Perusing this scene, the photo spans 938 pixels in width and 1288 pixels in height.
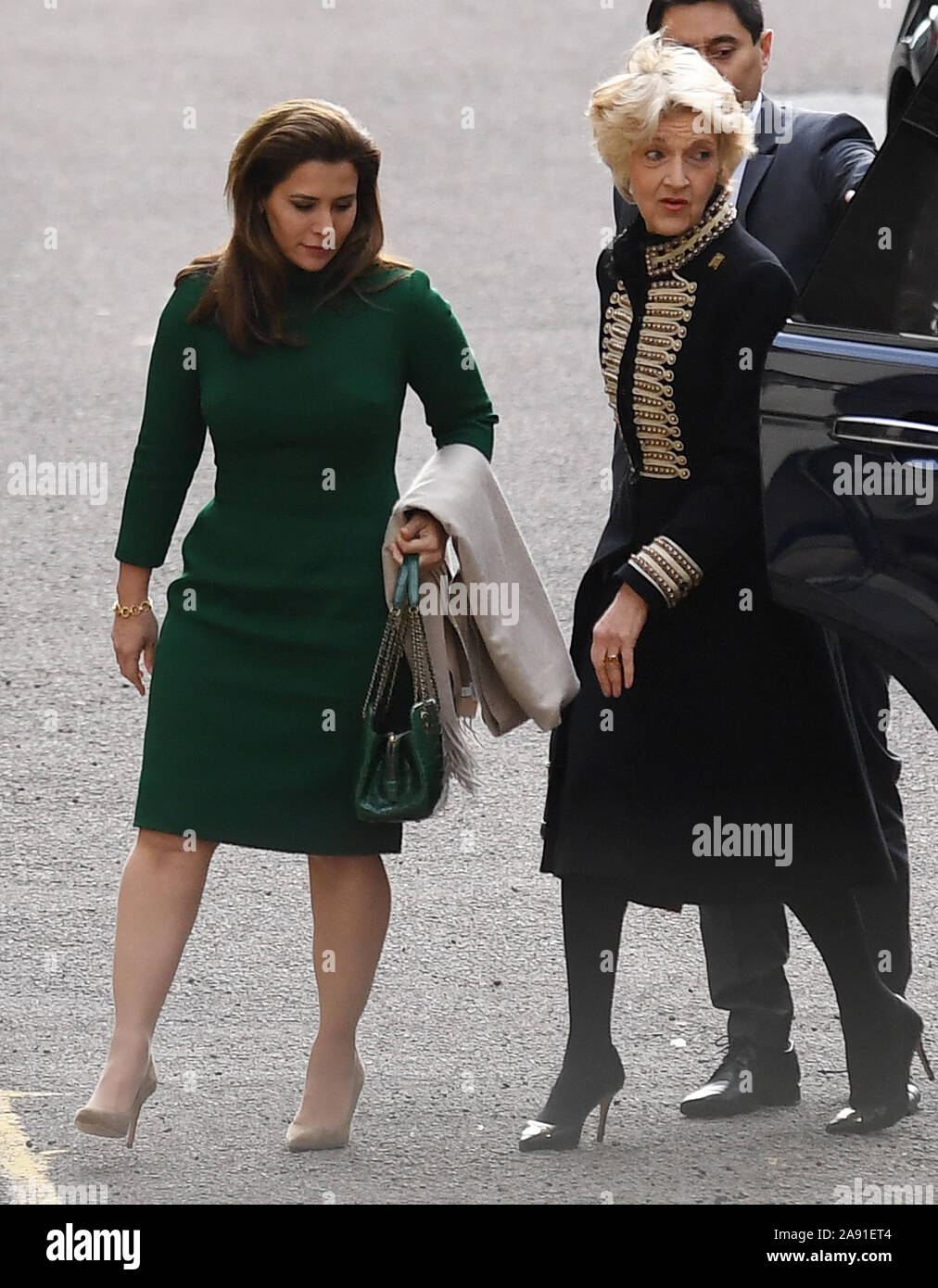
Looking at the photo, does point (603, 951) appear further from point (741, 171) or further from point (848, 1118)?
point (741, 171)

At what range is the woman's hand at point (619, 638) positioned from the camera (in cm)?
366

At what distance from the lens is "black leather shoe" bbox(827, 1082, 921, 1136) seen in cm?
386

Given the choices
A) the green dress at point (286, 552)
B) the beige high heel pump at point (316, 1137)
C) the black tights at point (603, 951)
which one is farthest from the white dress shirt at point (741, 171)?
the beige high heel pump at point (316, 1137)

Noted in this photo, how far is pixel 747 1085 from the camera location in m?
4.01

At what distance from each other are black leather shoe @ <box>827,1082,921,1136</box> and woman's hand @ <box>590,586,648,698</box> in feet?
2.78

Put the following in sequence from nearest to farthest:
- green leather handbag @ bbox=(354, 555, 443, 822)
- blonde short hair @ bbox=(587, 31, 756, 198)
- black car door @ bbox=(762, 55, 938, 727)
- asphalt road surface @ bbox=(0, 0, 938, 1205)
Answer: black car door @ bbox=(762, 55, 938, 727), blonde short hair @ bbox=(587, 31, 756, 198), green leather handbag @ bbox=(354, 555, 443, 822), asphalt road surface @ bbox=(0, 0, 938, 1205)

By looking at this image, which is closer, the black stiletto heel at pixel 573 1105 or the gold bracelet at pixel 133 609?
the black stiletto heel at pixel 573 1105

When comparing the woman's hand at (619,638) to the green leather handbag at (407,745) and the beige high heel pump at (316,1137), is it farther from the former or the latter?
the beige high heel pump at (316,1137)

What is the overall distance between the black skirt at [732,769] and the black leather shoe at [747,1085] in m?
0.43

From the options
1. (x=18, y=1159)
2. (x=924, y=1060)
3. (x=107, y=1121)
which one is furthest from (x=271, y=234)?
(x=924, y=1060)

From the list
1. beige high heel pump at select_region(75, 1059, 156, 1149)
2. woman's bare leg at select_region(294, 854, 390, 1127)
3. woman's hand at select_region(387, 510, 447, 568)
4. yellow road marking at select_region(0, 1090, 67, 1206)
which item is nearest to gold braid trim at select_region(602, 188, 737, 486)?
woman's hand at select_region(387, 510, 447, 568)

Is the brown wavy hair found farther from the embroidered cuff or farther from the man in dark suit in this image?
the embroidered cuff

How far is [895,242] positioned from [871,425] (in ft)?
0.94

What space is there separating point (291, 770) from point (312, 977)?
85 cm
